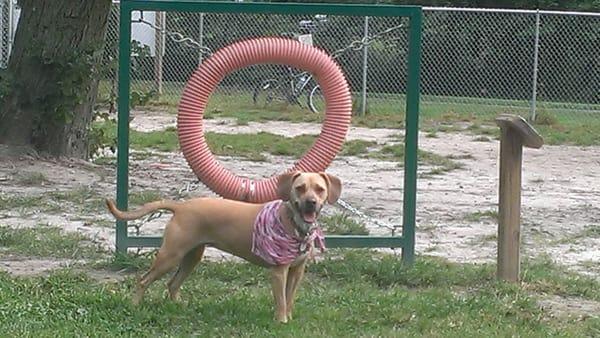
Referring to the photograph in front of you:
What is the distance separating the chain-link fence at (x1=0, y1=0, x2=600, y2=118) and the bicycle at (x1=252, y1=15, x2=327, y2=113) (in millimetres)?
21

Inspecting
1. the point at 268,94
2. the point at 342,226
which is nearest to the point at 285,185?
the point at 342,226

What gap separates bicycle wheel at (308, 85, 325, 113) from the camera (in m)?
18.4

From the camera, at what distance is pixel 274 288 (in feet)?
20.0

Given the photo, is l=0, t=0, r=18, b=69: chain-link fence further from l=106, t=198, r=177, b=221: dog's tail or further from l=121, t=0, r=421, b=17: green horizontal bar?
l=106, t=198, r=177, b=221: dog's tail

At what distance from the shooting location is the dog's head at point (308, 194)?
6062 mm

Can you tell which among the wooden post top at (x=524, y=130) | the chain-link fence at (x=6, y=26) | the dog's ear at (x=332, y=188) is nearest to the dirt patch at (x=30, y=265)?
the dog's ear at (x=332, y=188)

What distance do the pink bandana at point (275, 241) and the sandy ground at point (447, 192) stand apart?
2.25m

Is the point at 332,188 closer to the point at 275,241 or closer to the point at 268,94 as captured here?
the point at 275,241

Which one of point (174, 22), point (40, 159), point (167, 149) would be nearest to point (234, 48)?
point (40, 159)

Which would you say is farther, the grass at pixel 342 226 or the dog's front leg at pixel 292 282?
the grass at pixel 342 226

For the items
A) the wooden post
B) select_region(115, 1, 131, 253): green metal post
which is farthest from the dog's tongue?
select_region(115, 1, 131, 253): green metal post

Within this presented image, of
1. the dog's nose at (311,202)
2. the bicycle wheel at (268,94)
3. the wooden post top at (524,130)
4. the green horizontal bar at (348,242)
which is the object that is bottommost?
the green horizontal bar at (348,242)

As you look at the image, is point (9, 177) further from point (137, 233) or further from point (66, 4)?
point (137, 233)

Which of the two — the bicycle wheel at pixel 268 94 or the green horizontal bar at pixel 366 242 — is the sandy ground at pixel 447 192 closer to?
the green horizontal bar at pixel 366 242
